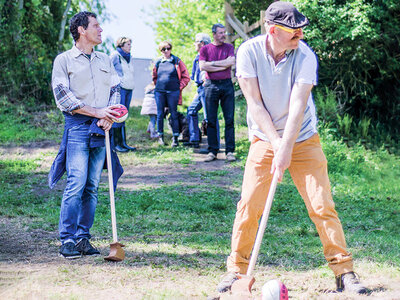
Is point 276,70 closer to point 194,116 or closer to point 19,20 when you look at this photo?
point 194,116

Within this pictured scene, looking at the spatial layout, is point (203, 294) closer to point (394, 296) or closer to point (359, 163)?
point (394, 296)

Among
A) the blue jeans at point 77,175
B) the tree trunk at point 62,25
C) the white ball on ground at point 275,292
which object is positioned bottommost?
the white ball on ground at point 275,292

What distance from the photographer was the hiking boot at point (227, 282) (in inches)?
154

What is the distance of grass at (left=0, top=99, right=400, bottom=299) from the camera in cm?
454

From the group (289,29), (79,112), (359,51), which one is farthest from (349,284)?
(359,51)

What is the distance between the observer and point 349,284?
12.8 ft

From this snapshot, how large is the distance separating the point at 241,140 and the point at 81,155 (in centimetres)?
690

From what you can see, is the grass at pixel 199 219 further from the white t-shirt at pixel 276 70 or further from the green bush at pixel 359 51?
the green bush at pixel 359 51

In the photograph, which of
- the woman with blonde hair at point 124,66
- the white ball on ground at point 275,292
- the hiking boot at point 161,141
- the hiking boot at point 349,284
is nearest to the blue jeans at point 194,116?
the hiking boot at point 161,141

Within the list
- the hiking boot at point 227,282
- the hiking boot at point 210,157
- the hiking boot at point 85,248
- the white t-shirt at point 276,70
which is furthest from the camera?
the hiking boot at point 210,157

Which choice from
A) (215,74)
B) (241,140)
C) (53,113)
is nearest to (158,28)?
(53,113)

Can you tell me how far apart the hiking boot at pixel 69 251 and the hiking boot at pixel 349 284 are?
2288 millimetres

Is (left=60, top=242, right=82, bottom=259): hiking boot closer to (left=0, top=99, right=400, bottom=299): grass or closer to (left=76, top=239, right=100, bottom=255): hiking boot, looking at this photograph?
(left=76, top=239, right=100, bottom=255): hiking boot

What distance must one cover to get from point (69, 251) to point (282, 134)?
222 cm
